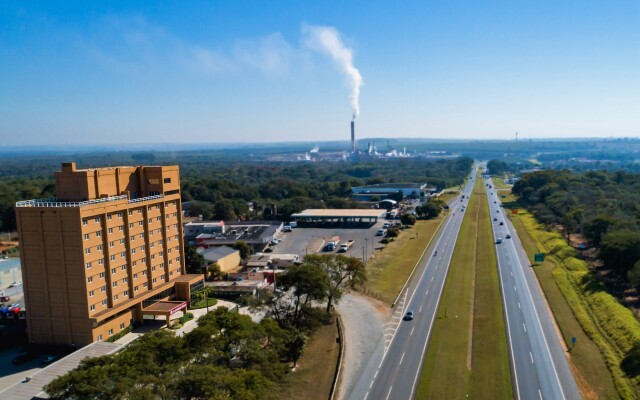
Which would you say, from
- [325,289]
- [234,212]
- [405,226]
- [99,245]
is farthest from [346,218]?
[99,245]

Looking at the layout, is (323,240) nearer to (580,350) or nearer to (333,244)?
(333,244)

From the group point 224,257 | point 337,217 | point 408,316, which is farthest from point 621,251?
point 337,217

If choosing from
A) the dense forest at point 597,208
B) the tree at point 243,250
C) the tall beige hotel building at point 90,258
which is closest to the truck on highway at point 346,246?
the tree at point 243,250

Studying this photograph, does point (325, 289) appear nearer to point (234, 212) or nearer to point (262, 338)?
point (262, 338)

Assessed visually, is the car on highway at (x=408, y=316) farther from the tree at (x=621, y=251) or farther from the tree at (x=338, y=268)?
the tree at (x=621, y=251)

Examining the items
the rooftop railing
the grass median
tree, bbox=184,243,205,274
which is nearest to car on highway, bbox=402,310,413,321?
the grass median
